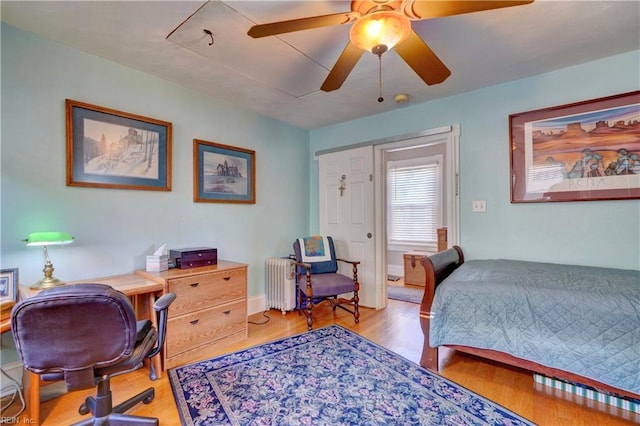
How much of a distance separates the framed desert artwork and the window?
4.05 meters

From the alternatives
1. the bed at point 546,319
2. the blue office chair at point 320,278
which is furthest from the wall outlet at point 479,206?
the blue office chair at point 320,278

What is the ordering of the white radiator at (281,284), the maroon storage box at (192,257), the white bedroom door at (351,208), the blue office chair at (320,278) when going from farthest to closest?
1. the white bedroom door at (351,208)
2. the white radiator at (281,284)
3. the blue office chair at (320,278)
4. the maroon storage box at (192,257)

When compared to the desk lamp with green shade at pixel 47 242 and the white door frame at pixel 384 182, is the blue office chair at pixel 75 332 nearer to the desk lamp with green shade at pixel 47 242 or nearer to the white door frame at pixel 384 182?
the desk lamp with green shade at pixel 47 242

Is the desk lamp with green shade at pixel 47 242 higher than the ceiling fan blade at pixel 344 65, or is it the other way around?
the ceiling fan blade at pixel 344 65

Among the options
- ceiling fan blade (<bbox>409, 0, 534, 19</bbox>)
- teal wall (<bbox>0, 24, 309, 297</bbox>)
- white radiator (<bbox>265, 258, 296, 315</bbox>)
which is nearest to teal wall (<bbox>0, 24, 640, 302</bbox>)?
teal wall (<bbox>0, 24, 309, 297</bbox>)

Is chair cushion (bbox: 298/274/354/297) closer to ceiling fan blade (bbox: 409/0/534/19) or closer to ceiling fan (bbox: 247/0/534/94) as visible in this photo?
ceiling fan (bbox: 247/0/534/94)

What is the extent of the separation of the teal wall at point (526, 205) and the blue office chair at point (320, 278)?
1.29m

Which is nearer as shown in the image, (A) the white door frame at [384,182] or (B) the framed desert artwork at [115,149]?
(B) the framed desert artwork at [115,149]

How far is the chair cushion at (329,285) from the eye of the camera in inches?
118

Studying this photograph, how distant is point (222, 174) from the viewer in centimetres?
320

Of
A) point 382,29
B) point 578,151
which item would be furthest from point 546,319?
point 382,29

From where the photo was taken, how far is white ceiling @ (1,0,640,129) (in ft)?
5.85

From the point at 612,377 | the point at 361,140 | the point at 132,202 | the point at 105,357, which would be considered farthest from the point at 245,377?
the point at 361,140

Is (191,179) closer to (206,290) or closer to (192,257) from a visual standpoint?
(192,257)
